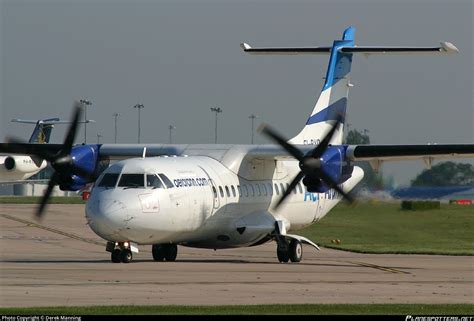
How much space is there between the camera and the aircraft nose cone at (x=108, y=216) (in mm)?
27109

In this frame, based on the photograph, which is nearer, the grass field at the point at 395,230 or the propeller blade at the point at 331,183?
the propeller blade at the point at 331,183

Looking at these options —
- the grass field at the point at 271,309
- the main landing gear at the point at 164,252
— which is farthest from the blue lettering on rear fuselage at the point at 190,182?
the grass field at the point at 271,309

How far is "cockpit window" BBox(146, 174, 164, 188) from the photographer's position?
28.4 meters

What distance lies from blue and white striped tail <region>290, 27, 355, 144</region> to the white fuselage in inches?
53.5

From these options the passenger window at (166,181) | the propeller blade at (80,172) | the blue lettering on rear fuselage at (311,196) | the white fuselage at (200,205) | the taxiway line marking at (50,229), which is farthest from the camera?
the taxiway line marking at (50,229)

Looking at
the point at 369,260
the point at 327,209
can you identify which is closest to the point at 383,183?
the point at 327,209

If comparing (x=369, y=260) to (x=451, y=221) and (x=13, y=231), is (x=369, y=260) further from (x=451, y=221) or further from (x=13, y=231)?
(x=13, y=231)

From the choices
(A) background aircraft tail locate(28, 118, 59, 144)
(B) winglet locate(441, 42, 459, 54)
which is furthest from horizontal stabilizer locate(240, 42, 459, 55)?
(A) background aircraft tail locate(28, 118, 59, 144)

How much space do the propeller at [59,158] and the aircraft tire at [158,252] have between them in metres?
2.99

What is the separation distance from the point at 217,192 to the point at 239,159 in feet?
6.83

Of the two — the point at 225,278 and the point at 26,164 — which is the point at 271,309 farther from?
the point at 26,164

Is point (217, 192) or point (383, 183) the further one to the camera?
point (383, 183)

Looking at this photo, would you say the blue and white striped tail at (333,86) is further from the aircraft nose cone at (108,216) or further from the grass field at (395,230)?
the aircraft nose cone at (108,216)

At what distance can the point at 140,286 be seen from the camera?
71.0 ft
